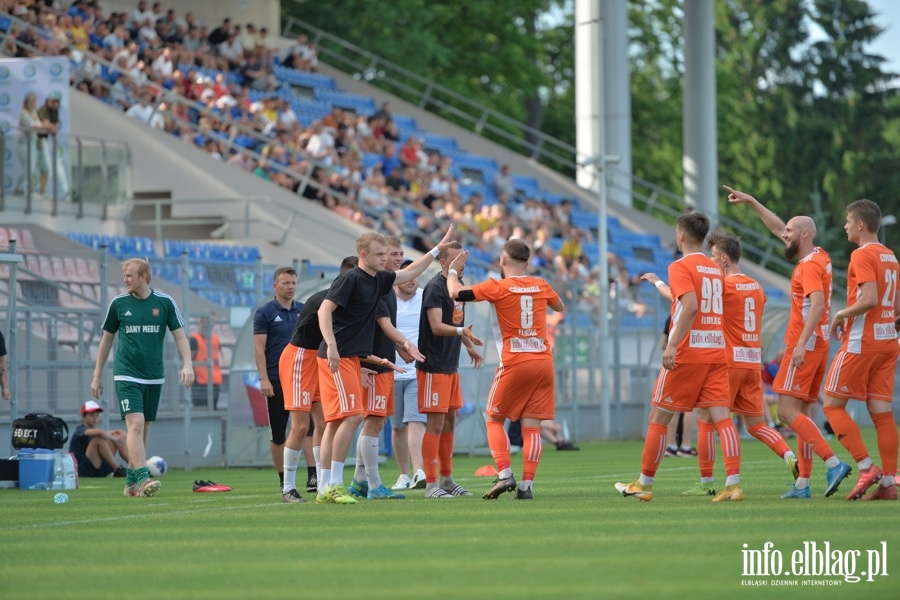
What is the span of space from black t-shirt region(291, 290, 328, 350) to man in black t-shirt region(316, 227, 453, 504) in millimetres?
428

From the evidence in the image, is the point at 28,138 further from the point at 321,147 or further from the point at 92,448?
the point at 321,147

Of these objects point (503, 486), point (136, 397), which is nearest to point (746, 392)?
point (503, 486)

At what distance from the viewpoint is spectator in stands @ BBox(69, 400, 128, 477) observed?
17.9m

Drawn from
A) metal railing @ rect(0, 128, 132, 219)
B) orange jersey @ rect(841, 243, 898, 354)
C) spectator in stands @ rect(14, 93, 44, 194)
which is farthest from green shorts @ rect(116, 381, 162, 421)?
metal railing @ rect(0, 128, 132, 219)

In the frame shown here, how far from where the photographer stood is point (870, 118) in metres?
67.9

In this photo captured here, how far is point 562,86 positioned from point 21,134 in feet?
122

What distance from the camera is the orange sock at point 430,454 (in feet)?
43.0

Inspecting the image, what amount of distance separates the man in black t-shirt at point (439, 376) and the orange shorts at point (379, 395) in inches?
13.5

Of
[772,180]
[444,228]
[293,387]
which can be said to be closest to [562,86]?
[772,180]

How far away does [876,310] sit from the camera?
39.0 ft

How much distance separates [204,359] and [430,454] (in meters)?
8.07

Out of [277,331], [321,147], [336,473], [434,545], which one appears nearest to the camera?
[434,545]

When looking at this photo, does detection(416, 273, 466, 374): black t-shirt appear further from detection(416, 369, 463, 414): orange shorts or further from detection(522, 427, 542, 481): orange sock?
detection(522, 427, 542, 481): orange sock

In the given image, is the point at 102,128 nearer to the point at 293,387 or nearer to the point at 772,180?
the point at 293,387
